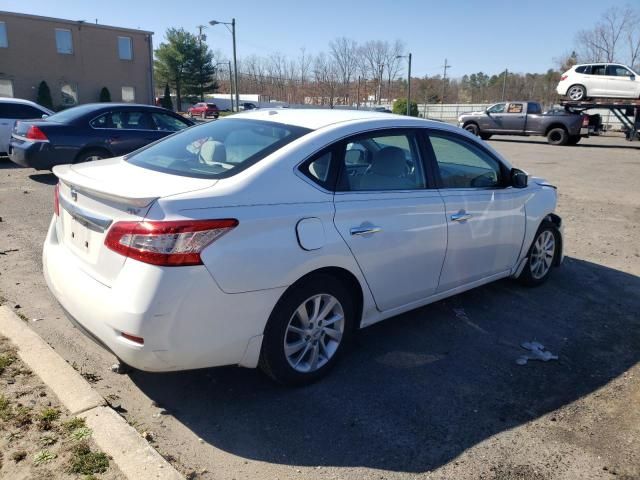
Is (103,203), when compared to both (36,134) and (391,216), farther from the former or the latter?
(36,134)

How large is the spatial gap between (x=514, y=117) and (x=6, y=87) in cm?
3104

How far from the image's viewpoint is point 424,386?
340 centimetres

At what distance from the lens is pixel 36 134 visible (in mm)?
9359

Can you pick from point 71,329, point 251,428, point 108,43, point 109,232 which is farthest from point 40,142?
point 108,43

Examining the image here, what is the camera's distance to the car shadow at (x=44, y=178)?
10.0 meters

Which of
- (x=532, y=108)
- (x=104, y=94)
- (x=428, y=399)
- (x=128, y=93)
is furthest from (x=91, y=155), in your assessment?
(x=128, y=93)

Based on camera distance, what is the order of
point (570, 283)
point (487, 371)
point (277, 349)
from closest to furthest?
point (277, 349) < point (487, 371) < point (570, 283)

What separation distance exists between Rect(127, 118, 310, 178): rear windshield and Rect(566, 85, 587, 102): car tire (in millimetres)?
24684

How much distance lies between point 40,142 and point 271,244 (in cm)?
815

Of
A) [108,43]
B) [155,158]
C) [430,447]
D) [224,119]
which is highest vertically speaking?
[108,43]

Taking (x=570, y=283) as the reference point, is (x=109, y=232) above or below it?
above

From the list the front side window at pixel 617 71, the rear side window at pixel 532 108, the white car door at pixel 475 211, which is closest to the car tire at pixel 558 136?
the rear side window at pixel 532 108

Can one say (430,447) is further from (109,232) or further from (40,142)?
(40,142)

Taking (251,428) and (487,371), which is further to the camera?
(487,371)
